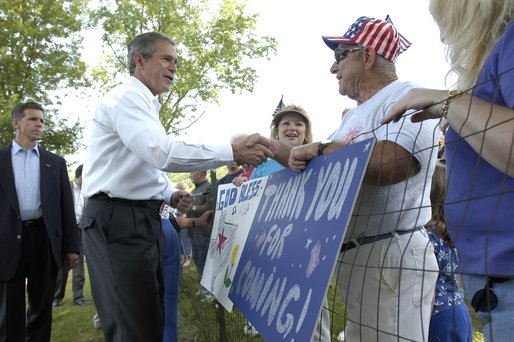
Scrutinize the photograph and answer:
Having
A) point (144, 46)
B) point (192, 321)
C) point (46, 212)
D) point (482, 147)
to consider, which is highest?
point (144, 46)

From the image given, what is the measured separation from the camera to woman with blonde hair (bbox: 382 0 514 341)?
3.31ft

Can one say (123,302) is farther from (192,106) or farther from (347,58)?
(192,106)

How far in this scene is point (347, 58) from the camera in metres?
2.19

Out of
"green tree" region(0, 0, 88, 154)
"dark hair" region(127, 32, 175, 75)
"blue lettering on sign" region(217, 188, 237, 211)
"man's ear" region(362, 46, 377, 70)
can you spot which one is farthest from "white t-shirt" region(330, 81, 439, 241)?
"green tree" region(0, 0, 88, 154)

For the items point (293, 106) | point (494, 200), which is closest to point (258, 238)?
point (494, 200)

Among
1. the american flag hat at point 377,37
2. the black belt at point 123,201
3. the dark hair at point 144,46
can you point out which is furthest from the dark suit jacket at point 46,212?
the american flag hat at point 377,37

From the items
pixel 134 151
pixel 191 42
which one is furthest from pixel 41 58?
pixel 134 151

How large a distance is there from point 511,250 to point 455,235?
19 cm

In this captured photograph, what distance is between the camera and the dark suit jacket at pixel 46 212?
3.50m

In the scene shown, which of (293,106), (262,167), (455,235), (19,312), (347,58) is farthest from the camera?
(293,106)

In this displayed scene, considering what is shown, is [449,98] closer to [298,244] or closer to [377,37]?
[298,244]

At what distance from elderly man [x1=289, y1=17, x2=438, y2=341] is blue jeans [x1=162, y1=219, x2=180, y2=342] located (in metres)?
1.83

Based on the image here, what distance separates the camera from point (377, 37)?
2104 millimetres

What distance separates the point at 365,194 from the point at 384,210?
0.12m
